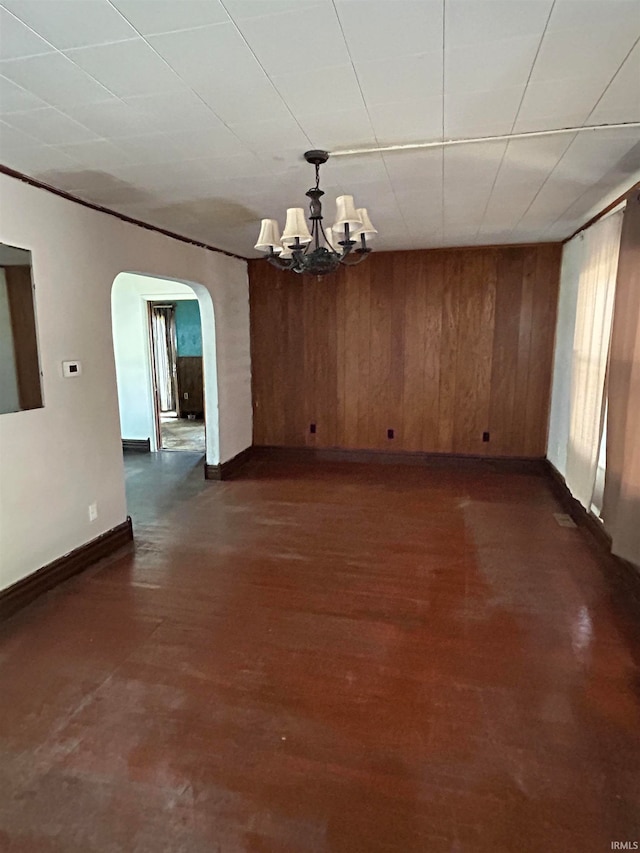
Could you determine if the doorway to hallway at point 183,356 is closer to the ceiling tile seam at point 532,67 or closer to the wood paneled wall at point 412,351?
the wood paneled wall at point 412,351

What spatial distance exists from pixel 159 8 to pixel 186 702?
2474mm

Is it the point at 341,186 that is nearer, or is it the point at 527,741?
the point at 527,741

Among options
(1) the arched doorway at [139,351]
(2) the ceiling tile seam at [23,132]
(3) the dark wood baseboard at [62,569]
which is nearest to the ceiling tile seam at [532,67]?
(2) the ceiling tile seam at [23,132]

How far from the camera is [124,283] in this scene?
6273 mm

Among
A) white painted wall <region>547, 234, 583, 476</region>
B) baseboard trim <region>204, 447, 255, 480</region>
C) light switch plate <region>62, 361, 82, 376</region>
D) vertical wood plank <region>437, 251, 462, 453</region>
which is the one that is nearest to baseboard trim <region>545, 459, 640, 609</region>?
white painted wall <region>547, 234, 583, 476</region>

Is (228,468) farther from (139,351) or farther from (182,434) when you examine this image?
(182,434)

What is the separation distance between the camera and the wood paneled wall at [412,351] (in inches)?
210

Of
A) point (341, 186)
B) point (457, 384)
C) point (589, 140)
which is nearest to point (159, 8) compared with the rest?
point (341, 186)

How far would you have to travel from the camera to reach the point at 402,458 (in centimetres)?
585

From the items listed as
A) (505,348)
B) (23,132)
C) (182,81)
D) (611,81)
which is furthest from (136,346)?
(611,81)

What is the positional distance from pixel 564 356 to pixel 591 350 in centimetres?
115

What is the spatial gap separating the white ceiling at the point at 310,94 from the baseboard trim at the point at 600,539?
2.30m

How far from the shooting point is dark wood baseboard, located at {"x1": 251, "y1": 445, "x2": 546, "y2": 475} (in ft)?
18.1

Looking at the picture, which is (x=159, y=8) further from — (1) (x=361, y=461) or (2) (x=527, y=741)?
(1) (x=361, y=461)
